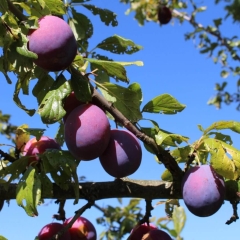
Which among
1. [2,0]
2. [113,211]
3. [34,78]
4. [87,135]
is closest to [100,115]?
[87,135]

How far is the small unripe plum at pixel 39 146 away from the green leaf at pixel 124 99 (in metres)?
0.34

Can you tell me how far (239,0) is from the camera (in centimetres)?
514

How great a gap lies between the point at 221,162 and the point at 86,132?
0.38 meters

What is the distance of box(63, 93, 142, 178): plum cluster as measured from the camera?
1223mm

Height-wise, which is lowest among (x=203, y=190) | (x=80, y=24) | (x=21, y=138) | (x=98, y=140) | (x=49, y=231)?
(x=49, y=231)

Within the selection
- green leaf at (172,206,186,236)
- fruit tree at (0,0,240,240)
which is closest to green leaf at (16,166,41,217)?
fruit tree at (0,0,240,240)

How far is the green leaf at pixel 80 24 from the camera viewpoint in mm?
1889

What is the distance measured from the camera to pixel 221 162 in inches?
49.1

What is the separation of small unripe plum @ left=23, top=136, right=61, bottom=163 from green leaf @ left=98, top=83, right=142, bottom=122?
1.12ft

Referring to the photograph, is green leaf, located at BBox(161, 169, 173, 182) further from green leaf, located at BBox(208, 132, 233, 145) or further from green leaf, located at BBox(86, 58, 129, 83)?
green leaf, located at BBox(86, 58, 129, 83)

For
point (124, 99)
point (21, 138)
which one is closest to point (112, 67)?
point (124, 99)

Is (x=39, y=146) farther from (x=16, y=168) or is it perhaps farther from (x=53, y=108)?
(x=53, y=108)

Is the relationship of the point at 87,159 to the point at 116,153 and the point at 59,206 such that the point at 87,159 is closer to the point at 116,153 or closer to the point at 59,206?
the point at 116,153

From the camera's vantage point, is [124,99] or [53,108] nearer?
[53,108]
